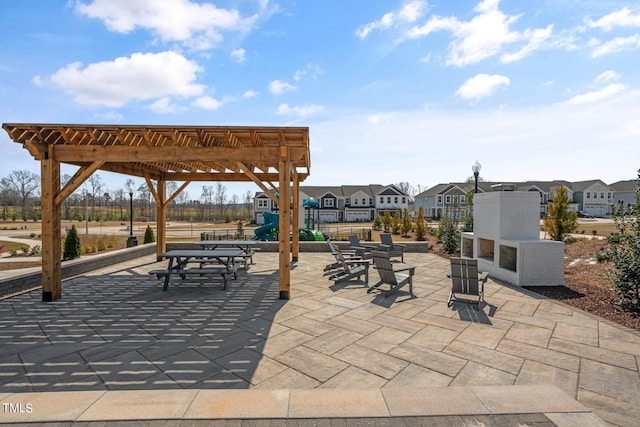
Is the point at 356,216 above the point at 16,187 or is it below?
below

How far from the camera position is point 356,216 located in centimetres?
5266

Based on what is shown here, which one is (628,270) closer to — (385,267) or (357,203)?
(385,267)

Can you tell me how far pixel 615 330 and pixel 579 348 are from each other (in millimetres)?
1254

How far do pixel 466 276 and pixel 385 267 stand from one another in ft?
5.36

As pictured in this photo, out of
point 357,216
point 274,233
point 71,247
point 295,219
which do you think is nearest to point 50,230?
point 71,247

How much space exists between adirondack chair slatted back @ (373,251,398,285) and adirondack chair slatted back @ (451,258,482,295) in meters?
1.26

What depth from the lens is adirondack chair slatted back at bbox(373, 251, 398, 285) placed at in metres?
6.91

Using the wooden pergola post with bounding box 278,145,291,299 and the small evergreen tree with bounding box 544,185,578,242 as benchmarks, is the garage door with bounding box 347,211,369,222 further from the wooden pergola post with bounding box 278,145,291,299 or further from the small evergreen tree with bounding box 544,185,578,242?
the wooden pergola post with bounding box 278,145,291,299

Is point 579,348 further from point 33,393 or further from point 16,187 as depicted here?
point 16,187

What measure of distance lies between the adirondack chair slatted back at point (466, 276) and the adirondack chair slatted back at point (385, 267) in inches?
49.4

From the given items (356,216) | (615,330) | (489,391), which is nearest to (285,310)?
(489,391)

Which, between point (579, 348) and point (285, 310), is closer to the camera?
point (579, 348)

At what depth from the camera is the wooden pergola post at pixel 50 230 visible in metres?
6.57

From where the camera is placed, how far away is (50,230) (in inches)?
263
